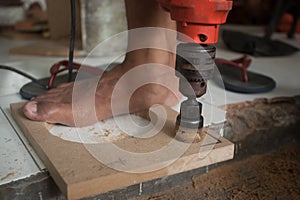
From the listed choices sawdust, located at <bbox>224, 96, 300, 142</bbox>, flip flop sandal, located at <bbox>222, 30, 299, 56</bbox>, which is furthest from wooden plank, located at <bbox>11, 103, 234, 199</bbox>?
flip flop sandal, located at <bbox>222, 30, 299, 56</bbox>

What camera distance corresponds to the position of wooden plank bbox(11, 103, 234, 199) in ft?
2.22

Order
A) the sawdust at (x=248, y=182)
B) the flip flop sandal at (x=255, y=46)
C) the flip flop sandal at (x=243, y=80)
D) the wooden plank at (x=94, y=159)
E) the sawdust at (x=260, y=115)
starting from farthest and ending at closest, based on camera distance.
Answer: the flip flop sandal at (x=255, y=46) → the flip flop sandal at (x=243, y=80) → the sawdust at (x=260, y=115) → the sawdust at (x=248, y=182) → the wooden plank at (x=94, y=159)

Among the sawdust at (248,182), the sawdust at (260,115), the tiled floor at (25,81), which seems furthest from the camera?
the sawdust at (260,115)

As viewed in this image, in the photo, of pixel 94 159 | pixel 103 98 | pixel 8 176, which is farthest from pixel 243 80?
pixel 8 176

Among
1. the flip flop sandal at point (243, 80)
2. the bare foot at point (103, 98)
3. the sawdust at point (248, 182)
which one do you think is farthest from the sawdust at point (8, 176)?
the flip flop sandal at point (243, 80)

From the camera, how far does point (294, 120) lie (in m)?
1.17

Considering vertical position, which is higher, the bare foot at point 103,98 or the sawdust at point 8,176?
the bare foot at point 103,98

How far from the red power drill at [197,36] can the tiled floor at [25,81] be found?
290mm

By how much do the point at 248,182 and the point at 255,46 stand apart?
94cm

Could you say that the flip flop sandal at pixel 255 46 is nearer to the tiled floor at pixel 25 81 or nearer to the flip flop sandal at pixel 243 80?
the tiled floor at pixel 25 81

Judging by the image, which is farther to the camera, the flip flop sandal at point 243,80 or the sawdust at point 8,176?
the flip flop sandal at point 243,80

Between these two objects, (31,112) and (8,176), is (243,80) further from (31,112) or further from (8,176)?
(8,176)

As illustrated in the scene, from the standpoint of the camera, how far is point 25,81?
1.29 m

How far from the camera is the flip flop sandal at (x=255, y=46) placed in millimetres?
1716
